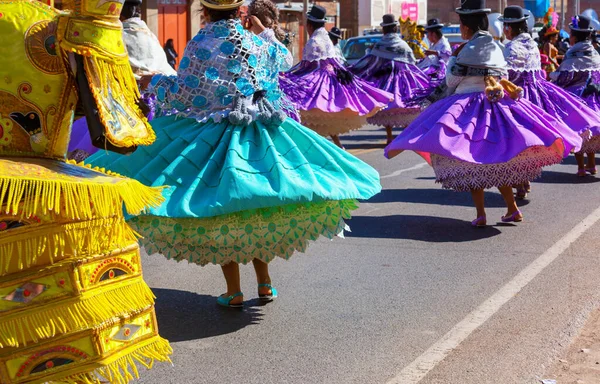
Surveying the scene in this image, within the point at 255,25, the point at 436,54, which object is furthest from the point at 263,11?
the point at 436,54

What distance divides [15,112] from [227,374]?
1924 millimetres

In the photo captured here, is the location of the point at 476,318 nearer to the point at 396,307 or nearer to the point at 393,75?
the point at 396,307

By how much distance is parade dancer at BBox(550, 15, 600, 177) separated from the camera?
496 inches

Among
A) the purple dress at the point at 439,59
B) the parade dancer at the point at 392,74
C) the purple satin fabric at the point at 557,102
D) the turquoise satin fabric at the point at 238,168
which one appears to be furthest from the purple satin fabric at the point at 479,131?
the purple dress at the point at 439,59

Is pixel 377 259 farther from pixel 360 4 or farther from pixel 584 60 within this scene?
pixel 360 4

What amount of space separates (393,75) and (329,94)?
2.42 meters

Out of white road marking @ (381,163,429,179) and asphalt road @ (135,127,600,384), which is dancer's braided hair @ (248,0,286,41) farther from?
white road marking @ (381,163,429,179)

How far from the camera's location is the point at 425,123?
8727 mm

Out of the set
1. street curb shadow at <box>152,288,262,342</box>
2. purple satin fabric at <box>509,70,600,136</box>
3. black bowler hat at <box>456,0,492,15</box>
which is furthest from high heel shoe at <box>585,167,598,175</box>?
street curb shadow at <box>152,288,262,342</box>

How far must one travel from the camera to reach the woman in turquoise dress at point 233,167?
17.7 ft

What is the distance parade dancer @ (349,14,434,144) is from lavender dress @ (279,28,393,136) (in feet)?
4.20

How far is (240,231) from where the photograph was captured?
217 inches

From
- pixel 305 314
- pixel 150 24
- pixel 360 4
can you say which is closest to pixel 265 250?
pixel 305 314

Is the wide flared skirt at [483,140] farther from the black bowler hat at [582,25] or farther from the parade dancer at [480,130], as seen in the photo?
the black bowler hat at [582,25]
